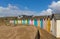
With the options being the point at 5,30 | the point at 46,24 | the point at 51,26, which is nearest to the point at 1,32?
the point at 5,30

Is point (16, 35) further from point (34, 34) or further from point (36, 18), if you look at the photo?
point (36, 18)

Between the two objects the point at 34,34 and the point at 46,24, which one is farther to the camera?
the point at 46,24

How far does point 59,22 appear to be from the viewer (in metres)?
14.0

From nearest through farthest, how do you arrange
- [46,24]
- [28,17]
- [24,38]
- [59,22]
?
[24,38] < [28,17] < [46,24] < [59,22]

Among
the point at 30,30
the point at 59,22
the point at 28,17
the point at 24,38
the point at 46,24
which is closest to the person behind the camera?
the point at 24,38

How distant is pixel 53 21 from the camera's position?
14.5 metres

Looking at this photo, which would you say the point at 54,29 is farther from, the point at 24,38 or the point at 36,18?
the point at 24,38

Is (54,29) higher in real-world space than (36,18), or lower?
lower

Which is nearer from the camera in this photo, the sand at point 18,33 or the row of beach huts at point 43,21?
the sand at point 18,33

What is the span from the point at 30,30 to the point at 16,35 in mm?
378

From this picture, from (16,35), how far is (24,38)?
207 mm

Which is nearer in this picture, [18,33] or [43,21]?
[18,33]

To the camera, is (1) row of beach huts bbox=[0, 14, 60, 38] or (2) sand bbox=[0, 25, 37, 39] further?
(1) row of beach huts bbox=[0, 14, 60, 38]

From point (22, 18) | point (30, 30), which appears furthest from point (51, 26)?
point (30, 30)
